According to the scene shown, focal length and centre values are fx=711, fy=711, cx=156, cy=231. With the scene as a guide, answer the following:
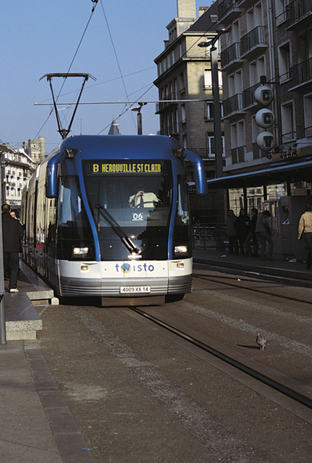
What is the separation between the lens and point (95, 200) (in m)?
12.2

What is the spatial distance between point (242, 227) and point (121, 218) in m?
15.0

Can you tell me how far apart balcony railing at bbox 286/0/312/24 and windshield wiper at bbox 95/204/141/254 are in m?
24.9

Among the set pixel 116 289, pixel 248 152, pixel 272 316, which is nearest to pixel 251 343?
pixel 272 316

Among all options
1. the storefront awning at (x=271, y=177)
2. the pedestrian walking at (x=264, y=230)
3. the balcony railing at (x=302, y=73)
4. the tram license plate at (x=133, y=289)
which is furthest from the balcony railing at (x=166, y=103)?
the tram license plate at (x=133, y=289)

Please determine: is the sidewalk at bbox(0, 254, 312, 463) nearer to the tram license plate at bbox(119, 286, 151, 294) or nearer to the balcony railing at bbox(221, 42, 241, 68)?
the tram license plate at bbox(119, 286, 151, 294)

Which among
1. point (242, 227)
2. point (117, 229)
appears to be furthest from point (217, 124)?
point (117, 229)

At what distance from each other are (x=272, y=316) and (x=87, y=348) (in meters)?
3.63

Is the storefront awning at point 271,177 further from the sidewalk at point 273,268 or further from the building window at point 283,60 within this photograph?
the building window at point 283,60

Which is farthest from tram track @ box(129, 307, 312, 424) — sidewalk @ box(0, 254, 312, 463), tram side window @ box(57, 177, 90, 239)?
tram side window @ box(57, 177, 90, 239)

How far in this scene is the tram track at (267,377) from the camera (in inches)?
223

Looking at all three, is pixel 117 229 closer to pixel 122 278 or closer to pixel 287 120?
pixel 122 278

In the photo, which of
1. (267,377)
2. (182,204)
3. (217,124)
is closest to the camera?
(267,377)

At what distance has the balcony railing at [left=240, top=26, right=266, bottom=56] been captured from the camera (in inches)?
1592

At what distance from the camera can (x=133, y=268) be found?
39.7 feet
